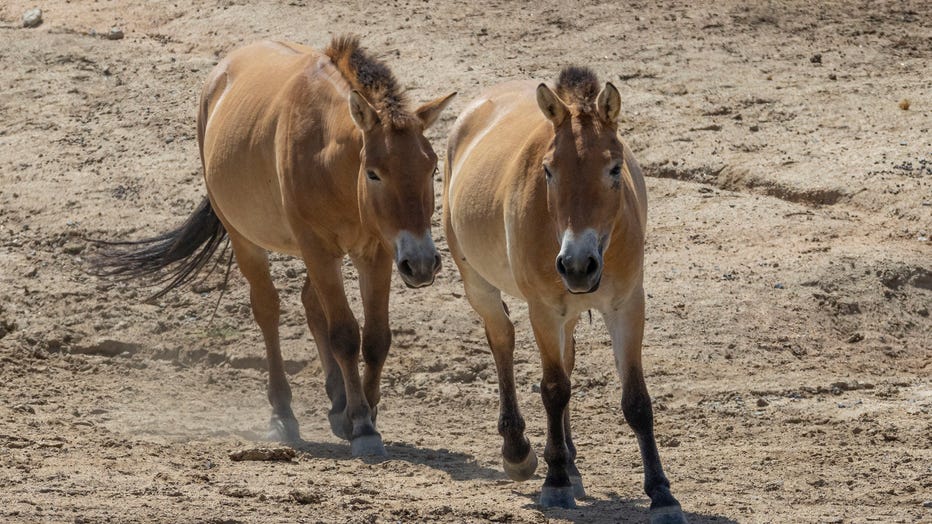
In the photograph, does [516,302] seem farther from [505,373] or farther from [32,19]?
[32,19]

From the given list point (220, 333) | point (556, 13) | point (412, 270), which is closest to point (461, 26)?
point (556, 13)

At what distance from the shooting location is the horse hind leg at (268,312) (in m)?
7.89

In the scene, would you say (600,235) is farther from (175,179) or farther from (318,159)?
(175,179)

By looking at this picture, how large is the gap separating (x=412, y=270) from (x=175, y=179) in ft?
16.1

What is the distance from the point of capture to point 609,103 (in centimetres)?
552

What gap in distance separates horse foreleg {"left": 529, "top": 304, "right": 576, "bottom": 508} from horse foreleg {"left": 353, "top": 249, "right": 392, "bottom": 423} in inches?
61.3

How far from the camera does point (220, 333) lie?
9.08 m

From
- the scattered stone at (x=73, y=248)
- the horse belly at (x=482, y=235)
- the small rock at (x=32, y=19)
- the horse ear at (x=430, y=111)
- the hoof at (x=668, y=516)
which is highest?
the horse ear at (x=430, y=111)

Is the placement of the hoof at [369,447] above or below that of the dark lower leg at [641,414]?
below

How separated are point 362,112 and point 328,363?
5.97 ft

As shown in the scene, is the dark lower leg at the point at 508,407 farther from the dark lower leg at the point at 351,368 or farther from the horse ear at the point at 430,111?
the horse ear at the point at 430,111

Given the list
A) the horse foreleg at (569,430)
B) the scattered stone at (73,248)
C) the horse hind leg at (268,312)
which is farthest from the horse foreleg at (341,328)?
the scattered stone at (73,248)

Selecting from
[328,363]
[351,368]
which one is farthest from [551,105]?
[328,363]

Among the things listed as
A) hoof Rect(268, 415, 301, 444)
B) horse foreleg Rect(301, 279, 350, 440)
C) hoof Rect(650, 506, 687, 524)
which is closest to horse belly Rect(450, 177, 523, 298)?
hoof Rect(650, 506, 687, 524)
